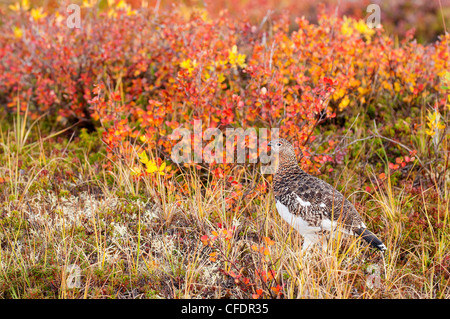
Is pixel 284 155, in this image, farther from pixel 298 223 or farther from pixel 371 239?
pixel 371 239

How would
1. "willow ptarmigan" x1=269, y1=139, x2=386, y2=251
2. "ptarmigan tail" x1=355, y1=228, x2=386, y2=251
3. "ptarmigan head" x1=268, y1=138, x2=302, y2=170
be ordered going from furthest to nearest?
"ptarmigan head" x1=268, y1=138, x2=302, y2=170
"willow ptarmigan" x1=269, y1=139, x2=386, y2=251
"ptarmigan tail" x1=355, y1=228, x2=386, y2=251

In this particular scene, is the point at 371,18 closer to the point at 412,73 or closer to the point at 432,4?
the point at 412,73

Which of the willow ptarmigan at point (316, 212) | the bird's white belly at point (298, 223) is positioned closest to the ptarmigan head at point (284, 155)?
the willow ptarmigan at point (316, 212)

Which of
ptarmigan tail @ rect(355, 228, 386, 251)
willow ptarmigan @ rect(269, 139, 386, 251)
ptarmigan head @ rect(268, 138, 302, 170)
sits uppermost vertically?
ptarmigan head @ rect(268, 138, 302, 170)

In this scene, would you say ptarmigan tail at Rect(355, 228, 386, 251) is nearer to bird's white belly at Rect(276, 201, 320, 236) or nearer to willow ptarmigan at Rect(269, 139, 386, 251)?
willow ptarmigan at Rect(269, 139, 386, 251)

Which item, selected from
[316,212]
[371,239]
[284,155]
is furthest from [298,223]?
[284,155]

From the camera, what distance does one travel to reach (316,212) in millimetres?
3381

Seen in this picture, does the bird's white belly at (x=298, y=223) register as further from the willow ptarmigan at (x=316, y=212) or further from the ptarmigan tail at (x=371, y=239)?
the ptarmigan tail at (x=371, y=239)

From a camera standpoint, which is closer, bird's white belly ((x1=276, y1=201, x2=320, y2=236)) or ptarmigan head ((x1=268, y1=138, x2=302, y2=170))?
bird's white belly ((x1=276, y1=201, x2=320, y2=236))

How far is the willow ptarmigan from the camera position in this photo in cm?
335

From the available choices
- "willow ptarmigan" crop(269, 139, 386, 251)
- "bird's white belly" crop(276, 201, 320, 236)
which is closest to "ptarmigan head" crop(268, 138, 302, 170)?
"willow ptarmigan" crop(269, 139, 386, 251)

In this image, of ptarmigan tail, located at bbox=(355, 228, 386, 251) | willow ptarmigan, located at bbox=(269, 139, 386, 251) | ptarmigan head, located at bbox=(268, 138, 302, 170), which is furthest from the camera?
ptarmigan head, located at bbox=(268, 138, 302, 170)

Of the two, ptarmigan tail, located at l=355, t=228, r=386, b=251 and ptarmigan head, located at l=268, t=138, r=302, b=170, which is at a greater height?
ptarmigan head, located at l=268, t=138, r=302, b=170
